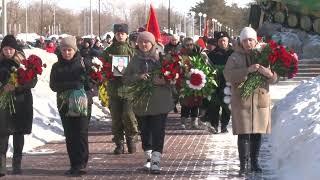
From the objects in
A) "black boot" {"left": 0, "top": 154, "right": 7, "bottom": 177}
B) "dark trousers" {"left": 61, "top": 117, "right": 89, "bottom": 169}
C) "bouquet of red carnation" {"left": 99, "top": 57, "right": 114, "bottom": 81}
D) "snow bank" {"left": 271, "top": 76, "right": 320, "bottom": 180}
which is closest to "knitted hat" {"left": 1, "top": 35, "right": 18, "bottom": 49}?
"dark trousers" {"left": 61, "top": 117, "right": 89, "bottom": 169}

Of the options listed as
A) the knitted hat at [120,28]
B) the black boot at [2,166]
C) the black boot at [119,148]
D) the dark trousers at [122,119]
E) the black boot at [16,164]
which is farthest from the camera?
the black boot at [119,148]

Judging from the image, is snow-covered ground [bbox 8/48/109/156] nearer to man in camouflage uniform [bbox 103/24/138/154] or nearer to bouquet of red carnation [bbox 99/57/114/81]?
man in camouflage uniform [bbox 103/24/138/154]

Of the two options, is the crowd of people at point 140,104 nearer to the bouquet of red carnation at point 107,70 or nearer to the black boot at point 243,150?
the black boot at point 243,150

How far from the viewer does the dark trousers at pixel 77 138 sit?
28.1 ft

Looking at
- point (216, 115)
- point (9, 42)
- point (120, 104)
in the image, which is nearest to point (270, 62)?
point (120, 104)

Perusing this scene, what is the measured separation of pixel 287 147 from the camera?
8.59 metres

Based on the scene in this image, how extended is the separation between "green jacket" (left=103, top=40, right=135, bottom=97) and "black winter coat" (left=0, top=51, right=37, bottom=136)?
1907mm

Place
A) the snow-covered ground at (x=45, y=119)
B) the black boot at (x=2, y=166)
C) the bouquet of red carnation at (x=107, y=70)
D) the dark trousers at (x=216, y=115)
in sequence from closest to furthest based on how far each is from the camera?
the black boot at (x=2, y=166) < the bouquet of red carnation at (x=107, y=70) < the snow-covered ground at (x=45, y=119) < the dark trousers at (x=216, y=115)

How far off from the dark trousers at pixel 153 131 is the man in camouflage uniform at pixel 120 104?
4.88 feet

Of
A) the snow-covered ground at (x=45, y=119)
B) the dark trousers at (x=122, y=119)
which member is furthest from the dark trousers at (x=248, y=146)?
the snow-covered ground at (x=45, y=119)

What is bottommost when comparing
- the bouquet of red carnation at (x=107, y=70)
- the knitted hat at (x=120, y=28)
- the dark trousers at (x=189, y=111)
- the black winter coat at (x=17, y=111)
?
the dark trousers at (x=189, y=111)

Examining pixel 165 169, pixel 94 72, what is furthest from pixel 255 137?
pixel 94 72

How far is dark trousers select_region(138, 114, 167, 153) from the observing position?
8562mm

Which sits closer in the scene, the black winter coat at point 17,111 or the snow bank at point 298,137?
the snow bank at point 298,137
